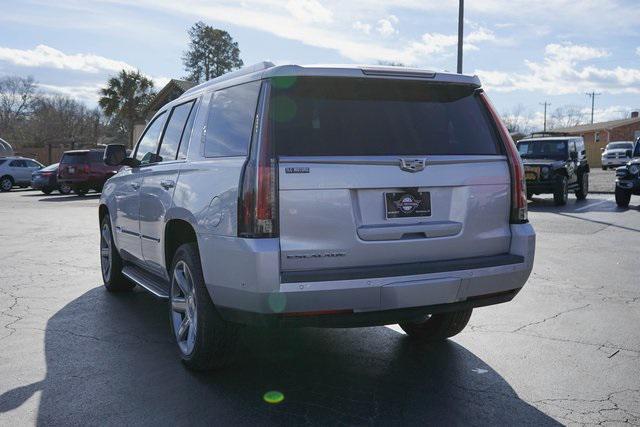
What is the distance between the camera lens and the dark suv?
2414cm

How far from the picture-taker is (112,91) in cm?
4653

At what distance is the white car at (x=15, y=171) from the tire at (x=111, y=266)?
2748 centimetres

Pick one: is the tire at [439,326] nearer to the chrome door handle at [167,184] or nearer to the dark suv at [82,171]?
the chrome door handle at [167,184]

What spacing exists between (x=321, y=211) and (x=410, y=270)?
62 cm

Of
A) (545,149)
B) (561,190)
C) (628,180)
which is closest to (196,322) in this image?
(628,180)

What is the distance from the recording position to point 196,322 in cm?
396

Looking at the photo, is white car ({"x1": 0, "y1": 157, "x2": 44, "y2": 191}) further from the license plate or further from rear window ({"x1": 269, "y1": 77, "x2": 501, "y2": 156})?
the license plate

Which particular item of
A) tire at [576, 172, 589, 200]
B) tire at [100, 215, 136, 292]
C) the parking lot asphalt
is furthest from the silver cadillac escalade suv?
tire at [576, 172, 589, 200]

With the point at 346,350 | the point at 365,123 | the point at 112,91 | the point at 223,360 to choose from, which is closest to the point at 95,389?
the point at 223,360

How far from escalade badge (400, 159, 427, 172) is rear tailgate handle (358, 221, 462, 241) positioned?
0.33 m

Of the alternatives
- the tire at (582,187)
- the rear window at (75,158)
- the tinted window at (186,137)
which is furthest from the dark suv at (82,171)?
the tinted window at (186,137)

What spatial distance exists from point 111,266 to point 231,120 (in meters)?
3.31

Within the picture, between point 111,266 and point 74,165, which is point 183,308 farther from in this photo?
point 74,165

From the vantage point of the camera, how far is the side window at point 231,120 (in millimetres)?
3684
